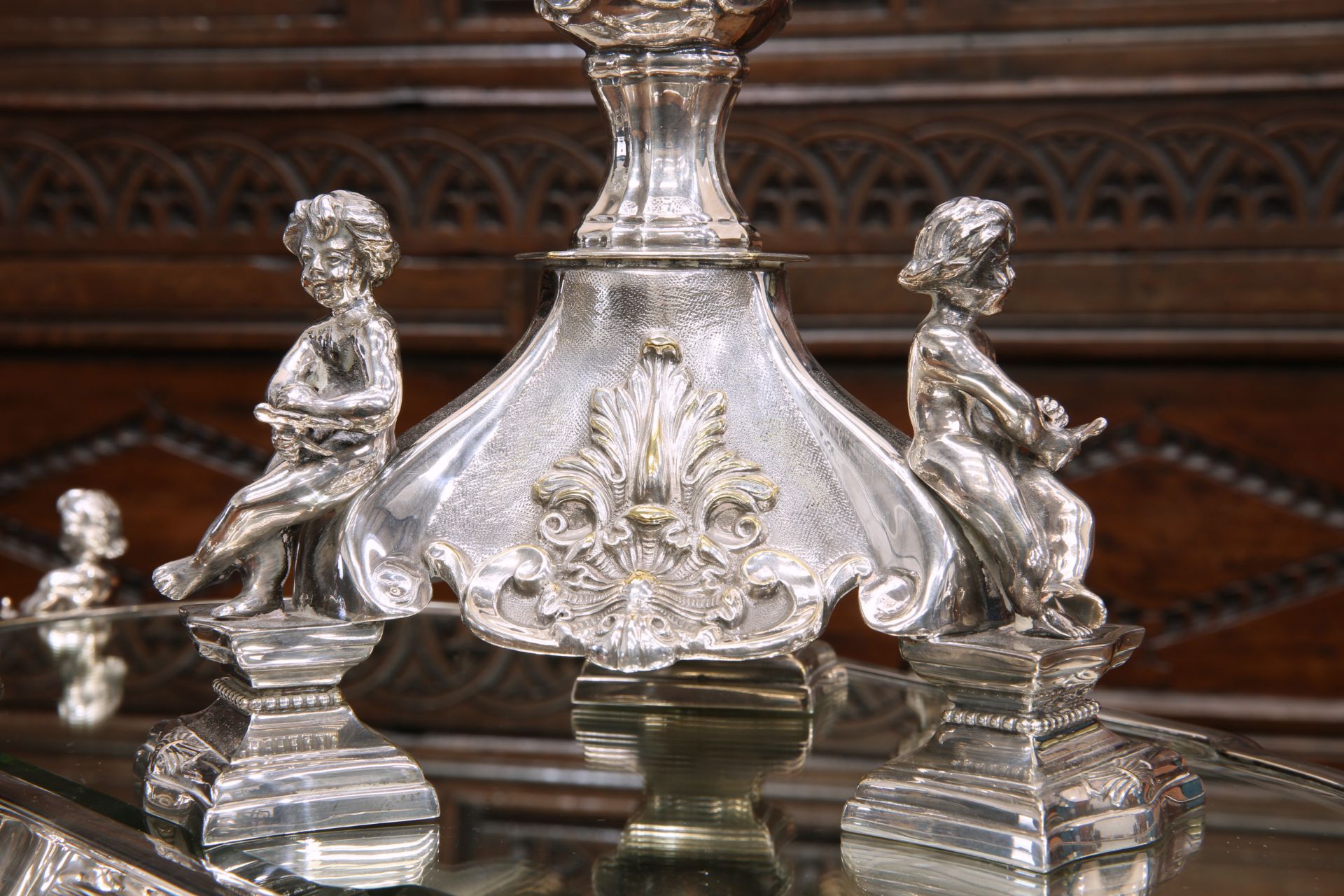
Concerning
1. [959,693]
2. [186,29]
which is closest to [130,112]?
[186,29]

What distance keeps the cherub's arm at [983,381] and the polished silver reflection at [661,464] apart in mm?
40

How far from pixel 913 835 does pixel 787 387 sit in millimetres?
184

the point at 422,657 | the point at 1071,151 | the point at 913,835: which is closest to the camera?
the point at 913,835

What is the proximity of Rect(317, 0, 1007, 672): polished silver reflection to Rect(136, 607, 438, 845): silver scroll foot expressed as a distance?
0.03 m

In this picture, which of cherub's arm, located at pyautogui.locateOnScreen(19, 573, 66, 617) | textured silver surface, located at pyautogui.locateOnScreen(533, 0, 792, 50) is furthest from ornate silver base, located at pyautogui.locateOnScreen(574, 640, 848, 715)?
cherub's arm, located at pyautogui.locateOnScreen(19, 573, 66, 617)

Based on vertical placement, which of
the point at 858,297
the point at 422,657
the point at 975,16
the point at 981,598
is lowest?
the point at 422,657

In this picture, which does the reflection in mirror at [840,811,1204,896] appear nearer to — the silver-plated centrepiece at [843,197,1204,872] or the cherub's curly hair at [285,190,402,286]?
the silver-plated centrepiece at [843,197,1204,872]

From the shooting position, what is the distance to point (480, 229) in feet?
5.19

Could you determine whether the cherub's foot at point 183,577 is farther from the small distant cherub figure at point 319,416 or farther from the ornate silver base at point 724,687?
the ornate silver base at point 724,687

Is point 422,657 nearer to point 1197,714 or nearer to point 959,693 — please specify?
point 959,693

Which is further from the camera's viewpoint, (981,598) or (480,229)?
(480,229)

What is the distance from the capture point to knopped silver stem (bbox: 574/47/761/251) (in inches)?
26.4

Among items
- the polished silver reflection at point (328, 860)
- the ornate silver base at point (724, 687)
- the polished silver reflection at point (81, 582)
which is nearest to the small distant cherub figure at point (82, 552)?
the polished silver reflection at point (81, 582)

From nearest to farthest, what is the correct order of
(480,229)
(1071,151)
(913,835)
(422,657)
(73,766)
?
1. (913,835)
2. (73,766)
3. (422,657)
4. (1071,151)
5. (480,229)
